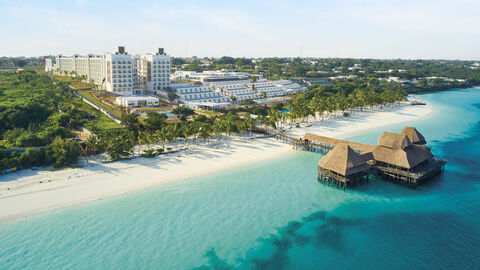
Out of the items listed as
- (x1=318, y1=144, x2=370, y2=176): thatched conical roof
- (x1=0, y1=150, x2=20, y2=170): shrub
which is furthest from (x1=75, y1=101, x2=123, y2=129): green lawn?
(x1=318, y1=144, x2=370, y2=176): thatched conical roof

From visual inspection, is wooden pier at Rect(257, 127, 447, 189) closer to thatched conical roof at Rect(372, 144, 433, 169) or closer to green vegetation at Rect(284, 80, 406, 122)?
thatched conical roof at Rect(372, 144, 433, 169)

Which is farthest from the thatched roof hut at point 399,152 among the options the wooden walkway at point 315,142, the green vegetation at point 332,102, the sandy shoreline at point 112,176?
the green vegetation at point 332,102

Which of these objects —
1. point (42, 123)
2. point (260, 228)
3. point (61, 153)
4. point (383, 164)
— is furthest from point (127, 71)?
point (260, 228)

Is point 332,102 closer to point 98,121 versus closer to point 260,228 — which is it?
point 98,121

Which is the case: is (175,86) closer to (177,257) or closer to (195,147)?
(195,147)

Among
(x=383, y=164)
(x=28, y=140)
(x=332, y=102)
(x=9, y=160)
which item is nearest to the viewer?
(x=9, y=160)

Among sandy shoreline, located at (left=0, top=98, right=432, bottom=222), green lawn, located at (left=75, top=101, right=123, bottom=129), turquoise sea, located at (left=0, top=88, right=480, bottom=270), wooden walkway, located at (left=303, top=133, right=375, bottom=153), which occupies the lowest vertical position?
turquoise sea, located at (left=0, top=88, right=480, bottom=270)
